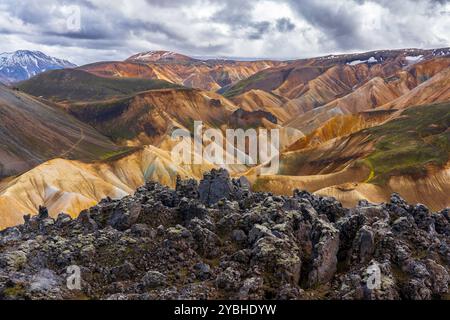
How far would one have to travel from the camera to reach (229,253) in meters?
37.2

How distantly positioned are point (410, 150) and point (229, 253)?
150052 mm

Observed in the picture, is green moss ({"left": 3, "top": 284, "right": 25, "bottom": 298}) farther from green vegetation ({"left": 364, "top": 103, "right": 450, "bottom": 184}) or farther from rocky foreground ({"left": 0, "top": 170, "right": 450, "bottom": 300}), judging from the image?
green vegetation ({"left": 364, "top": 103, "right": 450, "bottom": 184})

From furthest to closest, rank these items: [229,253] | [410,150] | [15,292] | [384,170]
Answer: [410,150] < [384,170] < [229,253] < [15,292]

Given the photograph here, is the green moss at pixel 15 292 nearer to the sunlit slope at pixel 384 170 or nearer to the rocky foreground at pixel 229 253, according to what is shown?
the rocky foreground at pixel 229 253

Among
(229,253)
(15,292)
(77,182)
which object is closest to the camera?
(15,292)

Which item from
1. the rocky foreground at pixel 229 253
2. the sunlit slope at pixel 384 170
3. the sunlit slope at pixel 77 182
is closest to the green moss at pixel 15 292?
the rocky foreground at pixel 229 253

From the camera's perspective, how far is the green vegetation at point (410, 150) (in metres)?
159

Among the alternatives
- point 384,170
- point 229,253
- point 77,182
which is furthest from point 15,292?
point 384,170

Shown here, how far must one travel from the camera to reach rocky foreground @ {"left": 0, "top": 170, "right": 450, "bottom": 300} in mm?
31625

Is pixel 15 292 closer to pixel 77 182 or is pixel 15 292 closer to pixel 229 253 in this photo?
pixel 229 253

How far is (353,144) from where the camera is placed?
199500 mm
